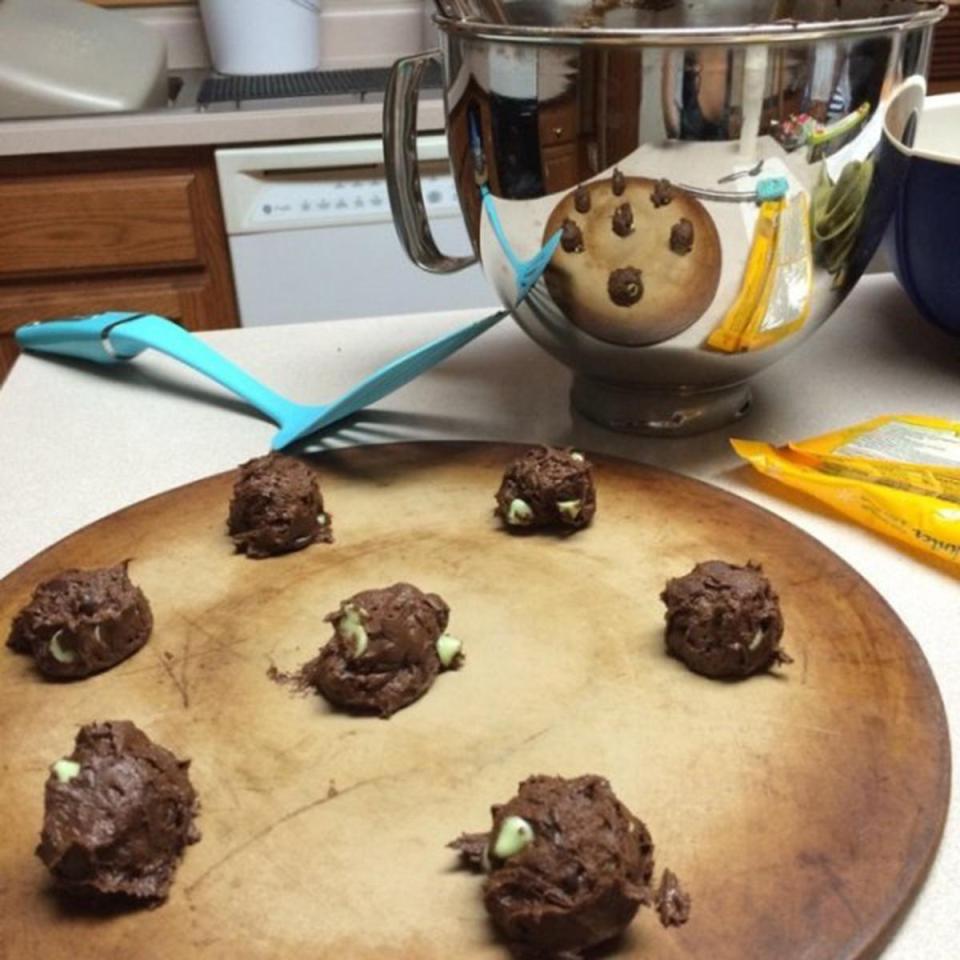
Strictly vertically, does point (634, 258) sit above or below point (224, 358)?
above

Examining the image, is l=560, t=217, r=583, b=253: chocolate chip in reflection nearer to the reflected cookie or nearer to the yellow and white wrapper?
the reflected cookie

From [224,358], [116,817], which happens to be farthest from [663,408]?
[116,817]

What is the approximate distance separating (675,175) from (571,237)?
8cm

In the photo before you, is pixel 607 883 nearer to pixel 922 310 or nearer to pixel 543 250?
pixel 543 250

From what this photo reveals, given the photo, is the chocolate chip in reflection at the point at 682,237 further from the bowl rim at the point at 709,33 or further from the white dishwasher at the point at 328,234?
the white dishwasher at the point at 328,234

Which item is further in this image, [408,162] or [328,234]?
[328,234]

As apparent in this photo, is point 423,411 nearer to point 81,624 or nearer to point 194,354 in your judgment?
point 194,354

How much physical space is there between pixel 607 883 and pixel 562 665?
0.19 m

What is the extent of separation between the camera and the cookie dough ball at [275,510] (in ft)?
2.27

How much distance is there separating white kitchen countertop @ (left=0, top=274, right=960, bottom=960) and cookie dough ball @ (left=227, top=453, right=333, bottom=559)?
13 centimetres

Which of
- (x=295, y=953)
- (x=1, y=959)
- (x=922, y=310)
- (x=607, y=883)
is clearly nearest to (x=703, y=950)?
(x=607, y=883)

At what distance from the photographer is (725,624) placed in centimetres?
56

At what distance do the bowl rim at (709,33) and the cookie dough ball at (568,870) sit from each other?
45cm

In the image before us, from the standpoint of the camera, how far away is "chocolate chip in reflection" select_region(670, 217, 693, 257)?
28.1 inches
